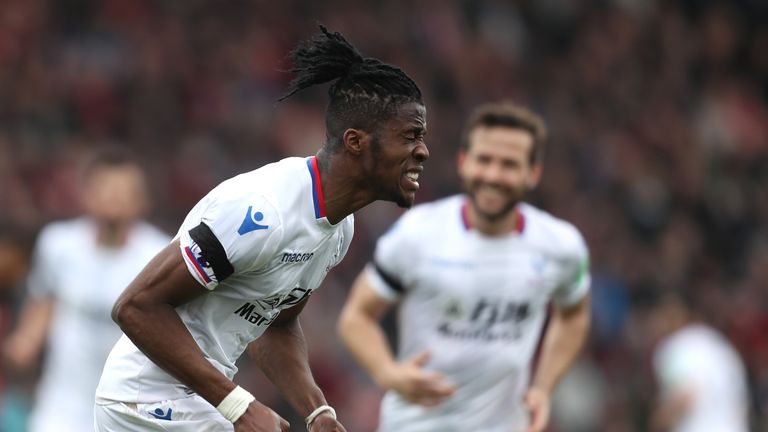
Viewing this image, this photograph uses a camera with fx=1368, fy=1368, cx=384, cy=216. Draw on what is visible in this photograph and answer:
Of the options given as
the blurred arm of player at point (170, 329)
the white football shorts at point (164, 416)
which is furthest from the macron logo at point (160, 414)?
the blurred arm of player at point (170, 329)

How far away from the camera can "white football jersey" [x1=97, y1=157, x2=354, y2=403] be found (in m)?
4.27

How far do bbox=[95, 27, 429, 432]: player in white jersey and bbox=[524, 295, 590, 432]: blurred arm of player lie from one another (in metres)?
2.20

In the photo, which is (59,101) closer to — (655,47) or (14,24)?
(14,24)

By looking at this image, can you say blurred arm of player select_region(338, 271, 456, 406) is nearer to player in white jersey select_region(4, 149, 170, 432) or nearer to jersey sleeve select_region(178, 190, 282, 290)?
player in white jersey select_region(4, 149, 170, 432)

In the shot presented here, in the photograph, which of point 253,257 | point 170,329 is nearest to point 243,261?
point 253,257

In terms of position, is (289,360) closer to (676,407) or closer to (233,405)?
(233,405)

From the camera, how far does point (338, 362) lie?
467 inches

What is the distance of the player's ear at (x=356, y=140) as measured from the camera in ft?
14.6

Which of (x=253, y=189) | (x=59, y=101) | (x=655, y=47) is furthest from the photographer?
(x=655, y=47)

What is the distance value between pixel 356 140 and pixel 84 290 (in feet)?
14.3

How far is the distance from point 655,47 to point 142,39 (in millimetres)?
7083

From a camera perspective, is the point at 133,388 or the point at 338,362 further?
the point at 338,362

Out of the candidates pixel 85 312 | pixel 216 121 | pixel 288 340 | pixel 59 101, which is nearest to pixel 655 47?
pixel 216 121

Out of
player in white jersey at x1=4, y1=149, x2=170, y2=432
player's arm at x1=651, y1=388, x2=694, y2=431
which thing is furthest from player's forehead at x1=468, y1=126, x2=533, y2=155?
player's arm at x1=651, y1=388, x2=694, y2=431
